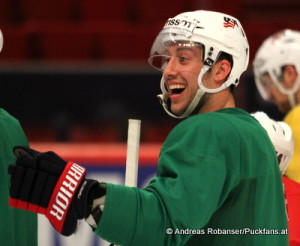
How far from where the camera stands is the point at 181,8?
7.97 metres

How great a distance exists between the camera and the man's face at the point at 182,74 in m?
2.48

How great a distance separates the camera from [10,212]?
272 cm

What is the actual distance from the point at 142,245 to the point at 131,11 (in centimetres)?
594

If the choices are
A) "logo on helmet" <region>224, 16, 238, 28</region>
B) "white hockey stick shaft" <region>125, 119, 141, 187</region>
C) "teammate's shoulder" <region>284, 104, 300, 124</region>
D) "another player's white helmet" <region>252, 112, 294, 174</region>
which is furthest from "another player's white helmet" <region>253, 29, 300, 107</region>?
"white hockey stick shaft" <region>125, 119, 141, 187</region>

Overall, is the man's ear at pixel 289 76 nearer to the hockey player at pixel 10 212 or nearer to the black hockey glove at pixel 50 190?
the hockey player at pixel 10 212

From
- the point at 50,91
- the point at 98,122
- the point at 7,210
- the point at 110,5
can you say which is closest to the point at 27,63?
the point at 50,91

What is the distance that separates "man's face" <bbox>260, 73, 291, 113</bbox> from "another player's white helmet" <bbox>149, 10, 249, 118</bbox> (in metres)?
1.96

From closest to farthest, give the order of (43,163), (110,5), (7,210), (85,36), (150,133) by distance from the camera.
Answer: (43,163) < (7,210) < (150,133) < (85,36) < (110,5)

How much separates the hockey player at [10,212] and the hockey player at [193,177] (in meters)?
0.55

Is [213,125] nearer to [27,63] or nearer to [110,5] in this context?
[27,63]

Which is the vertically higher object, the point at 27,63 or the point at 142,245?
the point at 142,245

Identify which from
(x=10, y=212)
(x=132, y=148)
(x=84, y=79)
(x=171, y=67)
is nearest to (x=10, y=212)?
(x=10, y=212)

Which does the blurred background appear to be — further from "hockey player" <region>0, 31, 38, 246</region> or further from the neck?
the neck

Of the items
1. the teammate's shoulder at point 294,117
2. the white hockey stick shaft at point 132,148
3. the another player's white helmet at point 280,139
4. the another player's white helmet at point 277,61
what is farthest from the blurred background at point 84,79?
the white hockey stick shaft at point 132,148
